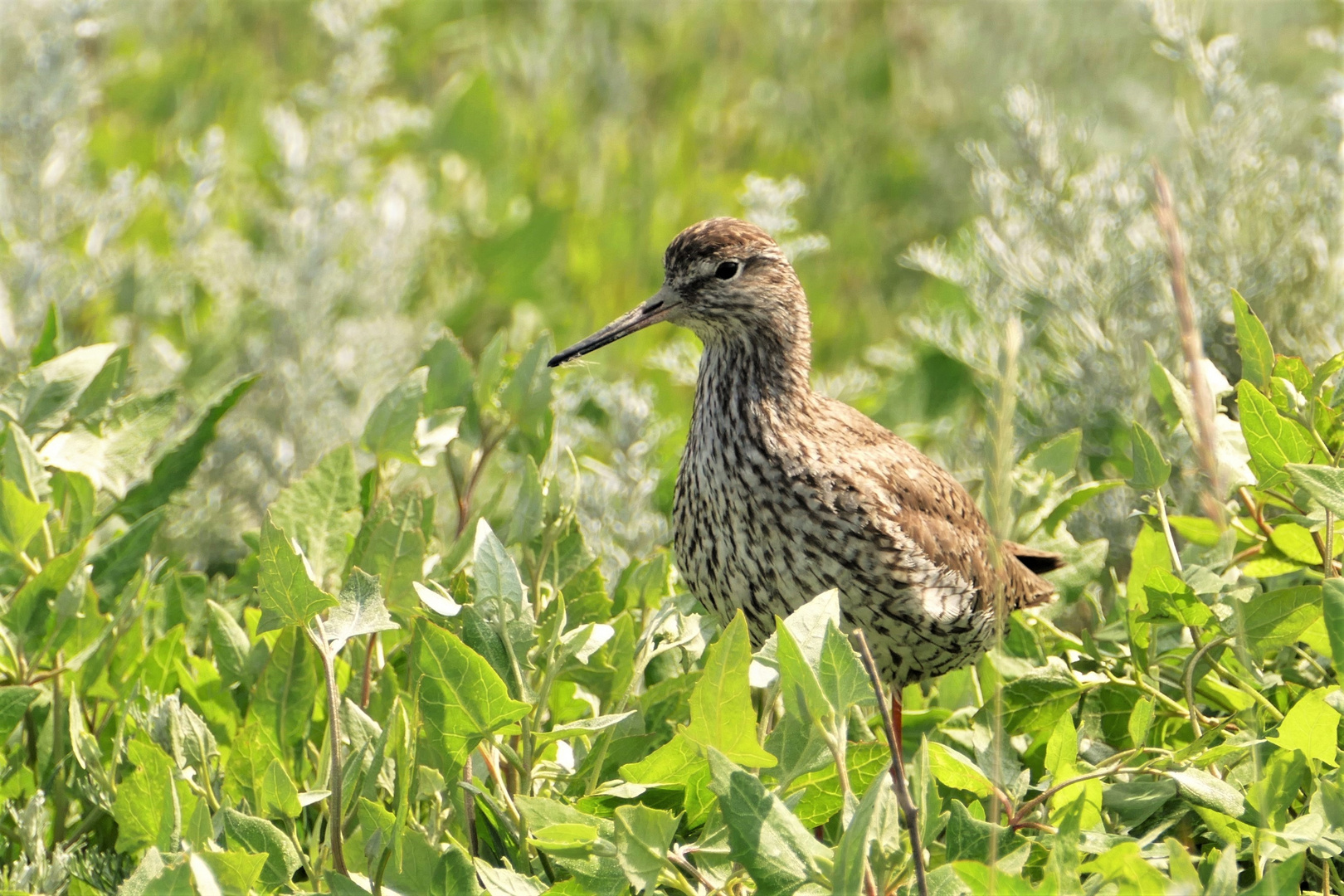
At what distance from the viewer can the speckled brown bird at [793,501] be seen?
3.23 metres

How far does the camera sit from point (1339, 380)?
295 cm

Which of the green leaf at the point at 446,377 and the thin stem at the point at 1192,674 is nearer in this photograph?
the thin stem at the point at 1192,674

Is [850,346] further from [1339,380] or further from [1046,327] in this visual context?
[1339,380]

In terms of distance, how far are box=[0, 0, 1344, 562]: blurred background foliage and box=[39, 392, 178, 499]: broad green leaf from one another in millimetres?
839

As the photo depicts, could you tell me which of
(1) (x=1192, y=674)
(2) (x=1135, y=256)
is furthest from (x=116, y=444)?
(2) (x=1135, y=256)

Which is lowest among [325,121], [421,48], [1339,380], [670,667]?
[670,667]

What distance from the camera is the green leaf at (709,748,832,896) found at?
2.03 m

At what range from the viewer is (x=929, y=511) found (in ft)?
11.5

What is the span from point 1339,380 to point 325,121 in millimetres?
3704

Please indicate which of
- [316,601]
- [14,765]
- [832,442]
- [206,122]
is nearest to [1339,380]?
[832,442]

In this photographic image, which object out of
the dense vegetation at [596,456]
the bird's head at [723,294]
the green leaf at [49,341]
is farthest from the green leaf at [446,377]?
the green leaf at [49,341]

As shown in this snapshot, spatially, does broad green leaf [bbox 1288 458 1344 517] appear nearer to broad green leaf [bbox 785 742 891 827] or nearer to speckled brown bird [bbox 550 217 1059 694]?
speckled brown bird [bbox 550 217 1059 694]

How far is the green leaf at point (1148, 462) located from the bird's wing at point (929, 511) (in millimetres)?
456

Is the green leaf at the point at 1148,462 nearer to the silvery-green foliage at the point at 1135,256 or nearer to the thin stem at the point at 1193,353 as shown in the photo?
the thin stem at the point at 1193,353
